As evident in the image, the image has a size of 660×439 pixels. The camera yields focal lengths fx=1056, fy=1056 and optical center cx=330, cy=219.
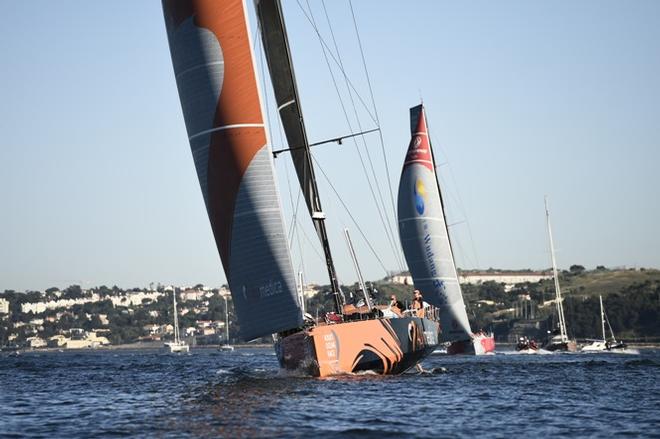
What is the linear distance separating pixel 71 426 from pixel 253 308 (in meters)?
7.86

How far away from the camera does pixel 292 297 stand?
89.1ft

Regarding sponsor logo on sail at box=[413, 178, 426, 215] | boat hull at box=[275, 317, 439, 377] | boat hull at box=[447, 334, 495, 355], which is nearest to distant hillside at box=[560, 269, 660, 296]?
boat hull at box=[447, 334, 495, 355]

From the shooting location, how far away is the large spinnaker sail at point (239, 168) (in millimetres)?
27031

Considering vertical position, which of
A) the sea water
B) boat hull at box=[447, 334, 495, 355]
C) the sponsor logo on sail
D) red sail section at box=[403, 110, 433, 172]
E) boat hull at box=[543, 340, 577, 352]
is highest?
red sail section at box=[403, 110, 433, 172]

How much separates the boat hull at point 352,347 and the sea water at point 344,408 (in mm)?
408

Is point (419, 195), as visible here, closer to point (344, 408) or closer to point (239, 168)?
point (239, 168)

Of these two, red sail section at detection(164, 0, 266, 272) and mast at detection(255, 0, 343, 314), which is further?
mast at detection(255, 0, 343, 314)

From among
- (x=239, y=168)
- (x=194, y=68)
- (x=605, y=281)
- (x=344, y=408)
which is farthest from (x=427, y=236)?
(x=605, y=281)

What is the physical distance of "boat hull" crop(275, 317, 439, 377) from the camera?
89.9 feet

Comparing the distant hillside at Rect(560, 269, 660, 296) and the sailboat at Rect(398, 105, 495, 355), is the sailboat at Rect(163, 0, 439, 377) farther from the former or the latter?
the distant hillside at Rect(560, 269, 660, 296)

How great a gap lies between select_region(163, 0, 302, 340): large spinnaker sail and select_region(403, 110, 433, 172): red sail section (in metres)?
30.4

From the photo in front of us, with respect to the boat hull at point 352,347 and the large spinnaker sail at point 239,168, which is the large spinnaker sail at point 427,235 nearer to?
the boat hull at point 352,347

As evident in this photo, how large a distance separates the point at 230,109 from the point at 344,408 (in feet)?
30.3

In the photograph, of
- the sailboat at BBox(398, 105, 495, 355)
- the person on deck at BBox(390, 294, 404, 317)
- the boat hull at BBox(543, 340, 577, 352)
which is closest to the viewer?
the person on deck at BBox(390, 294, 404, 317)
